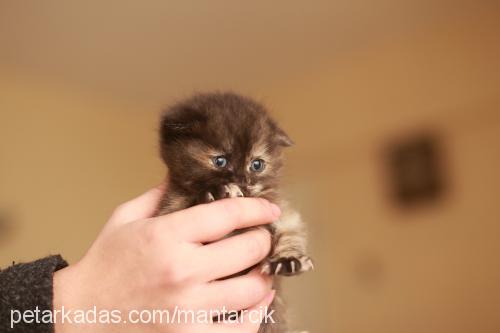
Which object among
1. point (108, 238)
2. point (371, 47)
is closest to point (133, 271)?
point (108, 238)

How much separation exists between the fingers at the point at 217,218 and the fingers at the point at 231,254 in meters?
0.03

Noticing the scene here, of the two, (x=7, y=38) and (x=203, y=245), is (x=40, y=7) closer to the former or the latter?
(x=7, y=38)

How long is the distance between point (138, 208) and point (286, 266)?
0.46m

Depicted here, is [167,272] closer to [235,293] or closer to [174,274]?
[174,274]

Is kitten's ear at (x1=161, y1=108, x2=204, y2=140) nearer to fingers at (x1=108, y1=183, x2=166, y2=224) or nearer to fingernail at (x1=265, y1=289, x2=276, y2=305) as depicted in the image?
fingers at (x1=108, y1=183, x2=166, y2=224)

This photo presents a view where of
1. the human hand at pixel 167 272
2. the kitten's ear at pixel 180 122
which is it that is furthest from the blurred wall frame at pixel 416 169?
the human hand at pixel 167 272

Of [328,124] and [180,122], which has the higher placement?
[180,122]

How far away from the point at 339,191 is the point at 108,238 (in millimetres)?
4134

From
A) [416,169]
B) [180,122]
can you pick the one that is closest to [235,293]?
[180,122]

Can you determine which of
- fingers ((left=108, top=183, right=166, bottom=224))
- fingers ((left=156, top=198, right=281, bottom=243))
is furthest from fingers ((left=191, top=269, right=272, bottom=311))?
fingers ((left=108, top=183, right=166, bottom=224))

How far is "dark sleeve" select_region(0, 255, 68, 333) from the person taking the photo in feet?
4.00

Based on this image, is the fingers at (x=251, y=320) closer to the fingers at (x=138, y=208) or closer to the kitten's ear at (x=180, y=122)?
the fingers at (x=138, y=208)

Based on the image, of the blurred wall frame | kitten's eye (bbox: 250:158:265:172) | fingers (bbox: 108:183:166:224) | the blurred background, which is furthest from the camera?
the blurred wall frame

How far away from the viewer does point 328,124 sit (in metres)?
5.50
